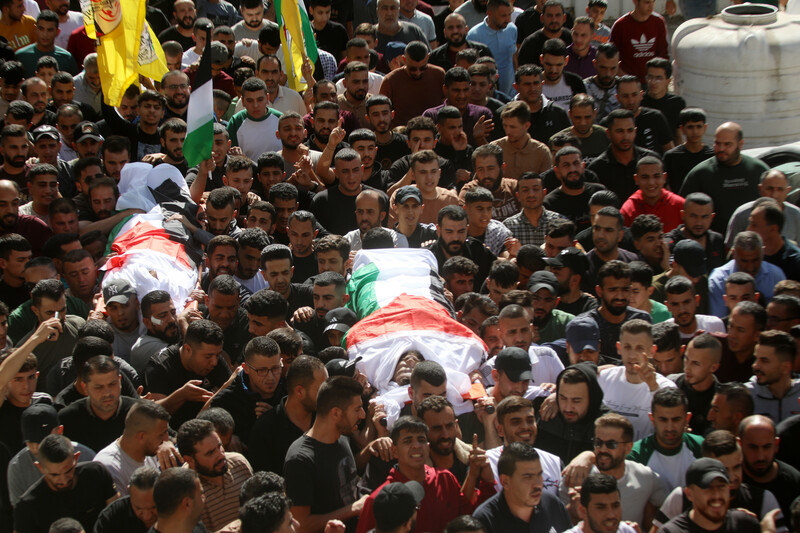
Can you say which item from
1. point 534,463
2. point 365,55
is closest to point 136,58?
point 365,55

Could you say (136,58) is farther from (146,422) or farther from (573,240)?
(146,422)

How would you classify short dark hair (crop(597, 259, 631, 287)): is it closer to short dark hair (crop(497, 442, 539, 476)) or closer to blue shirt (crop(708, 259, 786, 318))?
blue shirt (crop(708, 259, 786, 318))

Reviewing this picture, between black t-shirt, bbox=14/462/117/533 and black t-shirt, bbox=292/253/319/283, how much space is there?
2.97 metres

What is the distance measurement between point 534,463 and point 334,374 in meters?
1.50

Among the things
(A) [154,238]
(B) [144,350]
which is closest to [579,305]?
(B) [144,350]

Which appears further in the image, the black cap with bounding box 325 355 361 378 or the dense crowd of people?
the black cap with bounding box 325 355 361 378

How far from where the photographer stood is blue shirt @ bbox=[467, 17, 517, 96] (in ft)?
40.5

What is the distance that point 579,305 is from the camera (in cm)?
798

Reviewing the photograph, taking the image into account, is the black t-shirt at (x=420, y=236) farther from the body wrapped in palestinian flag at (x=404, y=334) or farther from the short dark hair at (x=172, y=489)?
the short dark hair at (x=172, y=489)

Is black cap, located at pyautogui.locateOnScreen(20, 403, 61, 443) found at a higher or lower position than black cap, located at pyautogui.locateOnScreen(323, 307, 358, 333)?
higher

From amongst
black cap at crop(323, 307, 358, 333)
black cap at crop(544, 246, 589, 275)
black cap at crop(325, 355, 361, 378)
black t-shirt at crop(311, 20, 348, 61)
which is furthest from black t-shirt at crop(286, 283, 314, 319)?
Answer: black t-shirt at crop(311, 20, 348, 61)

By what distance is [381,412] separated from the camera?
6387mm

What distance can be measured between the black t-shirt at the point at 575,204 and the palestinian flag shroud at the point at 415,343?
246 cm

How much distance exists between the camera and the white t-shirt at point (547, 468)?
5.97 meters
